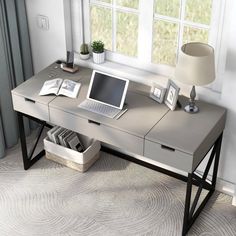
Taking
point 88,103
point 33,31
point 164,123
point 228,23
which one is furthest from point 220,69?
point 33,31

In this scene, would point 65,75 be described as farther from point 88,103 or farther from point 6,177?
point 6,177

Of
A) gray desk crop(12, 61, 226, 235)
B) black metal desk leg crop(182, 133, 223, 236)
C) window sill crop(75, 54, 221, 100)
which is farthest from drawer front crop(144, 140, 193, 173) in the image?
window sill crop(75, 54, 221, 100)

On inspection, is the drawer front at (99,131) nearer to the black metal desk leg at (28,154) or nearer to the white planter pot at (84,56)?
the black metal desk leg at (28,154)

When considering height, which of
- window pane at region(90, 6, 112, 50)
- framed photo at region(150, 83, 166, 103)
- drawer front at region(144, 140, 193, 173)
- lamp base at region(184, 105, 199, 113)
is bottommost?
drawer front at region(144, 140, 193, 173)

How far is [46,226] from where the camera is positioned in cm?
327

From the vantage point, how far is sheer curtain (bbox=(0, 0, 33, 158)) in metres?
3.54

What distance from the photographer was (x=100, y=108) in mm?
3199

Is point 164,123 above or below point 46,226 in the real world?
above

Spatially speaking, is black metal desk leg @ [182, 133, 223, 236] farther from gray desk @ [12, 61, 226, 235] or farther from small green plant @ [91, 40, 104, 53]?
small green plant @ [91, 40, 104, 53]

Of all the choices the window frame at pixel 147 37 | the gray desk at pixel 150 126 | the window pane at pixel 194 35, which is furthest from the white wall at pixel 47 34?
the window pane at pixel 194 35

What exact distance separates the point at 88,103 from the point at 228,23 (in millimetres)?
1017

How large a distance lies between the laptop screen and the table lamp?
386 millimetres

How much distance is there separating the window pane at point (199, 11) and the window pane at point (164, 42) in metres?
0.14

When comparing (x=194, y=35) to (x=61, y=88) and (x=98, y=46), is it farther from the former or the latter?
(x=61, y=88)
